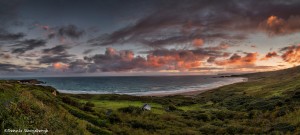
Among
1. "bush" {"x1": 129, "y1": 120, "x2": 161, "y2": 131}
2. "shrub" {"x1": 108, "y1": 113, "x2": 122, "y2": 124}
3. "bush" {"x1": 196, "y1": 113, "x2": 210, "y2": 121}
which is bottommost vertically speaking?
"bush" {"x1": 196, "y1": 113, "x2": 210, "y2": 121}

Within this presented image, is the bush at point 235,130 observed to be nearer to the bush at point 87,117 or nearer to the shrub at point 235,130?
the shrub at point 235,130

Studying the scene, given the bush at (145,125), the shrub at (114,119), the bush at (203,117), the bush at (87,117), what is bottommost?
the bush at (203,117)

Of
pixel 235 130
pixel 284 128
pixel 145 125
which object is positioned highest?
pixel 284 128

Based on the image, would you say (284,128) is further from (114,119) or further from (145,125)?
(114,119)

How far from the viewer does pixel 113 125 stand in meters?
26.5

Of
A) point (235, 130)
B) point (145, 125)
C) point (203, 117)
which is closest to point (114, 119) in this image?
Result: point (145, 125)

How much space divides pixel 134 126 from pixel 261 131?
14367 mm

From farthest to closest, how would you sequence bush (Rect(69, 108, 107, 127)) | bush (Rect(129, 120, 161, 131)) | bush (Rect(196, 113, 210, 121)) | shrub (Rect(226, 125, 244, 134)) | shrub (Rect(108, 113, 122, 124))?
bush (Rect(196, 113, 210, 121)) < bush (Rect(129, 120, 161, 131)) < shrub (Rect(108, 113, 122, 124)) < shrub (Rect(226, 125, 244, 134)) < bush (Rect(69, 108, 107, 127))

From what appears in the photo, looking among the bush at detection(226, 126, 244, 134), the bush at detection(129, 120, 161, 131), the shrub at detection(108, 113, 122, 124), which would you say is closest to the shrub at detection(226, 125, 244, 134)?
the bush at detection(226, 126, 244, 134)

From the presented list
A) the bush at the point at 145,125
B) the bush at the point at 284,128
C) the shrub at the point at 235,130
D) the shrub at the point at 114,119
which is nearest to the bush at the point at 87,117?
the shrub at the point at 114,119

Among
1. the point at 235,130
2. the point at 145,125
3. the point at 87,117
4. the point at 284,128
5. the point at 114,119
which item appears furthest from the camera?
the point at 145,125

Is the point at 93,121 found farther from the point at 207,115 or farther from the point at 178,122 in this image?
the point at 207,115

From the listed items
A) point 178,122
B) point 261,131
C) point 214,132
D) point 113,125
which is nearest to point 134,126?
point 113,125

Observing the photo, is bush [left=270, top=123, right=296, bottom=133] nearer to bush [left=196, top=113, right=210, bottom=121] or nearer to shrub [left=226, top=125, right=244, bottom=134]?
shrub [left=226, top=125, right=244, bottom=134]
